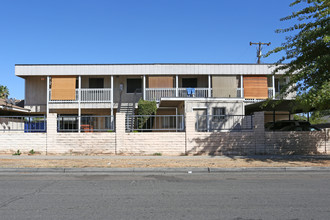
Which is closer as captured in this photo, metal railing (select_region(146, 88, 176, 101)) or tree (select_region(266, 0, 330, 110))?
tree (select_region(266, 0, 330, 110))

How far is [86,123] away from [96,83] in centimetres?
985

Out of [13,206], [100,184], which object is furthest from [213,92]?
[13,206]

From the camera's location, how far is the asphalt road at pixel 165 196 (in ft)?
17.5

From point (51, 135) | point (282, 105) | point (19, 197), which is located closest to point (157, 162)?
point (51, 135)

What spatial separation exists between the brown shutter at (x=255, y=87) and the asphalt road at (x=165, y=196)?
1398cm

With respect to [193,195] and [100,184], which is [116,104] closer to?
[100,184]

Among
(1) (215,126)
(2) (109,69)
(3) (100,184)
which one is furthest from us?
(2) (109,69)

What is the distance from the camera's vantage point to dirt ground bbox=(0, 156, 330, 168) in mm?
11312

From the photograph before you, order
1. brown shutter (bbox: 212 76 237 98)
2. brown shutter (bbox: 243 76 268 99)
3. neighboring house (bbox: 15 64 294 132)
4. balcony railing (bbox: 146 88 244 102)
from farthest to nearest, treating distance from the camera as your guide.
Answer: brown shutter (bbox: 243 76 268 99)
brown shutter (bbox: 212 76 237 98)
neighboring house (bbox: 15 64 294 132)
balcony railing (bbox: 146 88 244 102)

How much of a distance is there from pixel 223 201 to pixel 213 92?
A: 57.8 feet

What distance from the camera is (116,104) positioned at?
24.2 m

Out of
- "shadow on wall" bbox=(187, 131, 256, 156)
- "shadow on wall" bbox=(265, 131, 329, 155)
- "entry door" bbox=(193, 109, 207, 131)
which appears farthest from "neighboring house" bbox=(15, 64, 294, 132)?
"shadow on wall" bbox=(187, 131, 256, 156)

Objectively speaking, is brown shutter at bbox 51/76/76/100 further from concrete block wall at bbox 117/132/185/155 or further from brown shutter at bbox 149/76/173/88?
concrete block wall at bbox 117/132/185/155

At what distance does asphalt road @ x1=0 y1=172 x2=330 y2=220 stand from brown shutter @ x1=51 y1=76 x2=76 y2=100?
1402cm
